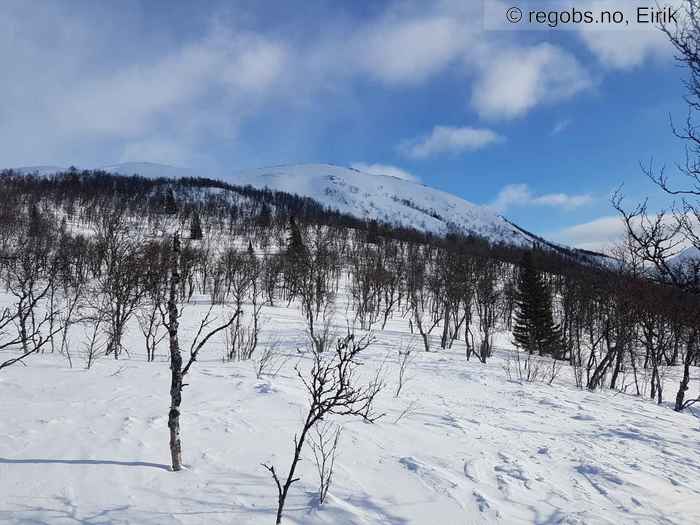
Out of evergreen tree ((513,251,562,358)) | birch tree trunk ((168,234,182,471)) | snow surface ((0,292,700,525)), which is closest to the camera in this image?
snow surface ((0,292,700,525))

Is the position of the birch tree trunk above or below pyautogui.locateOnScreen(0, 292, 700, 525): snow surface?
above

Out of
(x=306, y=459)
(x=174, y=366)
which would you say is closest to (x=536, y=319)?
(x=306, y=459)

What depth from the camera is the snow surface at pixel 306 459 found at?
3.42 meters

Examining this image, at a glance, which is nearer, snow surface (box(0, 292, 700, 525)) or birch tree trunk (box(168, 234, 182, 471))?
snow surface (box(0, 292, 700, 525))

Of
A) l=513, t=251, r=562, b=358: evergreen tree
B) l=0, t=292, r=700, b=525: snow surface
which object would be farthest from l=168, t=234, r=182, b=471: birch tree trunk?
l=513, t=251, r=562, b=358: evergreen tree

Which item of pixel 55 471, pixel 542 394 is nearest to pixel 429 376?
pixel 542 394

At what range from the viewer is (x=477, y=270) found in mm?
29125

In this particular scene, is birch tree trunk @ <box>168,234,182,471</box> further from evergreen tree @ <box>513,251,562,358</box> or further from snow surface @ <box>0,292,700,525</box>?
evergreen tree @ <box>513,251,562,358</box>

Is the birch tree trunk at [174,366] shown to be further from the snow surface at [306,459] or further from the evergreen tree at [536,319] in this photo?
the evergreen tree at [536,319]

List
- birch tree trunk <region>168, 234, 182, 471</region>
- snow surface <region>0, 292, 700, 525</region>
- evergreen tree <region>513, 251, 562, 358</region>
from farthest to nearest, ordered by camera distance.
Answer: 1. evergreen tree <region>513, 251, 562, 358</region>
2. birch tree trunk <region>168, 234, 182, 471</region>
3. snow surface <region>0, 292, 700, 525</region>

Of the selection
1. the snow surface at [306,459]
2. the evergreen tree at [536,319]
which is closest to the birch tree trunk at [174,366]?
the snow surface at [306,459]

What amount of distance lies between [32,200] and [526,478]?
360 feet

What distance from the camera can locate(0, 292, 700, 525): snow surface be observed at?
3422mm

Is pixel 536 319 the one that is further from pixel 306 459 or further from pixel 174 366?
pixel 174 366
